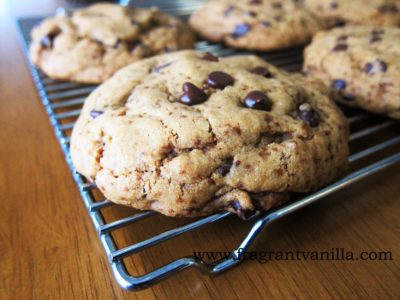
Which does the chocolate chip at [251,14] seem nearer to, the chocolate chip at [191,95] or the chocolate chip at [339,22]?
the chocolate chip at [339,22]

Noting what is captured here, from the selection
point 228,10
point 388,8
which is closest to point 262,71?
point 228,10

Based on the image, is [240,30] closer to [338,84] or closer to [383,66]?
[338,84]

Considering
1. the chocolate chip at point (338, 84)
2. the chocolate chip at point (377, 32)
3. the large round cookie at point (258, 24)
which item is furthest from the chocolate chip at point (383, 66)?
the large round cookie at point (258, 24)

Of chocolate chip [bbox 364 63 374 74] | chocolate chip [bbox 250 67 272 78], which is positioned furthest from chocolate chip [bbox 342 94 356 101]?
chocolate chip [bbox 250 67 272 78]

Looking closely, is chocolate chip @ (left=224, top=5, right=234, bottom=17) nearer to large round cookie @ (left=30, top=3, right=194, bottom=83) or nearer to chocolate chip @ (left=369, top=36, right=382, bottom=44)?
large round cookie @ (left=30, top=3, right=194, bottom=83)

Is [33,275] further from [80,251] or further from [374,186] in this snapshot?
[374,186]

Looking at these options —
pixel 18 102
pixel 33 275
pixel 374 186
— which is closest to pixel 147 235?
pixel 33 275
